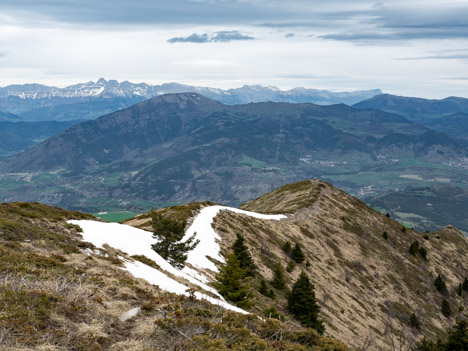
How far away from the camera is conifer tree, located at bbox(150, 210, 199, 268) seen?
30031mm

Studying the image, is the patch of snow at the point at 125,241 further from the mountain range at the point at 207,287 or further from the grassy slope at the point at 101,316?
the grassy slope at the point at 101,316

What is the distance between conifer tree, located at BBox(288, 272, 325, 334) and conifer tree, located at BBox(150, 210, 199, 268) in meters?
12.1

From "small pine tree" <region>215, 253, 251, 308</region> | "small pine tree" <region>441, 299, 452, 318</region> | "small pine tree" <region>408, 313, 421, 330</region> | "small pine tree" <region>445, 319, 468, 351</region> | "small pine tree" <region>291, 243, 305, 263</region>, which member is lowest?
"small pine tree" <region>441, 299, 452, 318</region>

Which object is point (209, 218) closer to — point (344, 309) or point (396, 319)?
point (344, 309)

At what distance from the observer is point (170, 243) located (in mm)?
30672

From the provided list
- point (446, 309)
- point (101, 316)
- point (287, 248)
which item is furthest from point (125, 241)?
point (446, 309)

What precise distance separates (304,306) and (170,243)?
14645 millimetres

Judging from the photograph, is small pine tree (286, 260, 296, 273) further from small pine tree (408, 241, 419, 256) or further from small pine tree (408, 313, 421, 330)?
small pine tree (408, 241, 419, 256)

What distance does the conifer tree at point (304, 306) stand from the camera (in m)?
31.5

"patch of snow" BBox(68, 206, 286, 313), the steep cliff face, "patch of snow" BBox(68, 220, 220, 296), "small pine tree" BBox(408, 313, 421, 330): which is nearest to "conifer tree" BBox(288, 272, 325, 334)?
the steep cliff face

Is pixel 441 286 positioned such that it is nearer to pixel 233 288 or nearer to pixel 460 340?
pixel 460 340

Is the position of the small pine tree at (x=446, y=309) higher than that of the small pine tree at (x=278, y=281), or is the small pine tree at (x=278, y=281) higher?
the small pine tree at (x=278, y=281)

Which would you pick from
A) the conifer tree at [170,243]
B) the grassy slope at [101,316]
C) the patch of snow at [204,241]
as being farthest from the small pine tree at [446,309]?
the grassy slope at [101,316]

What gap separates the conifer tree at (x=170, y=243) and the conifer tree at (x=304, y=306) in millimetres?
12086
